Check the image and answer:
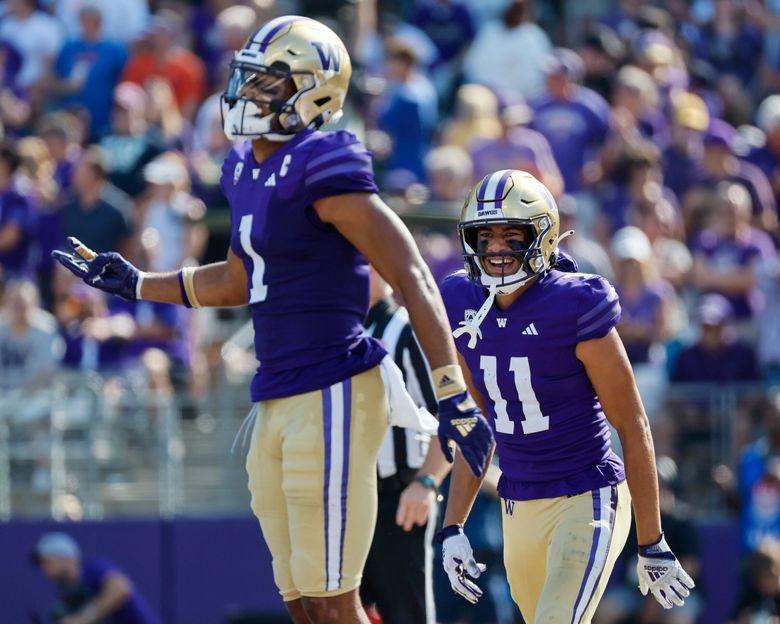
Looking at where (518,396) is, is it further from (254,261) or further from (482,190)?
(254,261)

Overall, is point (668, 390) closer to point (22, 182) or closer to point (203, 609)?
point (203, 609)

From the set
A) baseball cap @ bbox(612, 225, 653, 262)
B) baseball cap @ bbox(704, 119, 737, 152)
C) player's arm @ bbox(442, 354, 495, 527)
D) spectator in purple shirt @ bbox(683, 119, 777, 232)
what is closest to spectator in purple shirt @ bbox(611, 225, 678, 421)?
baseball cap @ bbox(612, 225, 653, 262)

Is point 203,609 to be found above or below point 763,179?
below

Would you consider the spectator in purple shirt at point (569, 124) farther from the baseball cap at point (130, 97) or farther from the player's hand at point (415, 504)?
the player's hand at point (415, 504)

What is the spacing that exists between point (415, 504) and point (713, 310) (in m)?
4.31

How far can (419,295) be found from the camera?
495 centimetres

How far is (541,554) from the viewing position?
204 inches

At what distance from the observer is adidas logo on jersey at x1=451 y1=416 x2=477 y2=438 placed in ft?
15.7

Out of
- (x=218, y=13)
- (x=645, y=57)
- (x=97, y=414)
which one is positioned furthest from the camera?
(x=218, y=13)

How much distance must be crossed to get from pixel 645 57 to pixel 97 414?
5653mm

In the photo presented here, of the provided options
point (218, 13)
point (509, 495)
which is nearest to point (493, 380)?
point (509, 495)

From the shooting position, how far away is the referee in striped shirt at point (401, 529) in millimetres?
6395

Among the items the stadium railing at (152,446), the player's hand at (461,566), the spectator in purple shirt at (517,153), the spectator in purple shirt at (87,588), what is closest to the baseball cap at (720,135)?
the spectator in purple shirt at (517,153)

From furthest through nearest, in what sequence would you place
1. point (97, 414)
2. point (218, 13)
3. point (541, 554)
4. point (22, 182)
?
point (218, 13) → point (22, 182) → point (97, 414) → point (541, 554)
